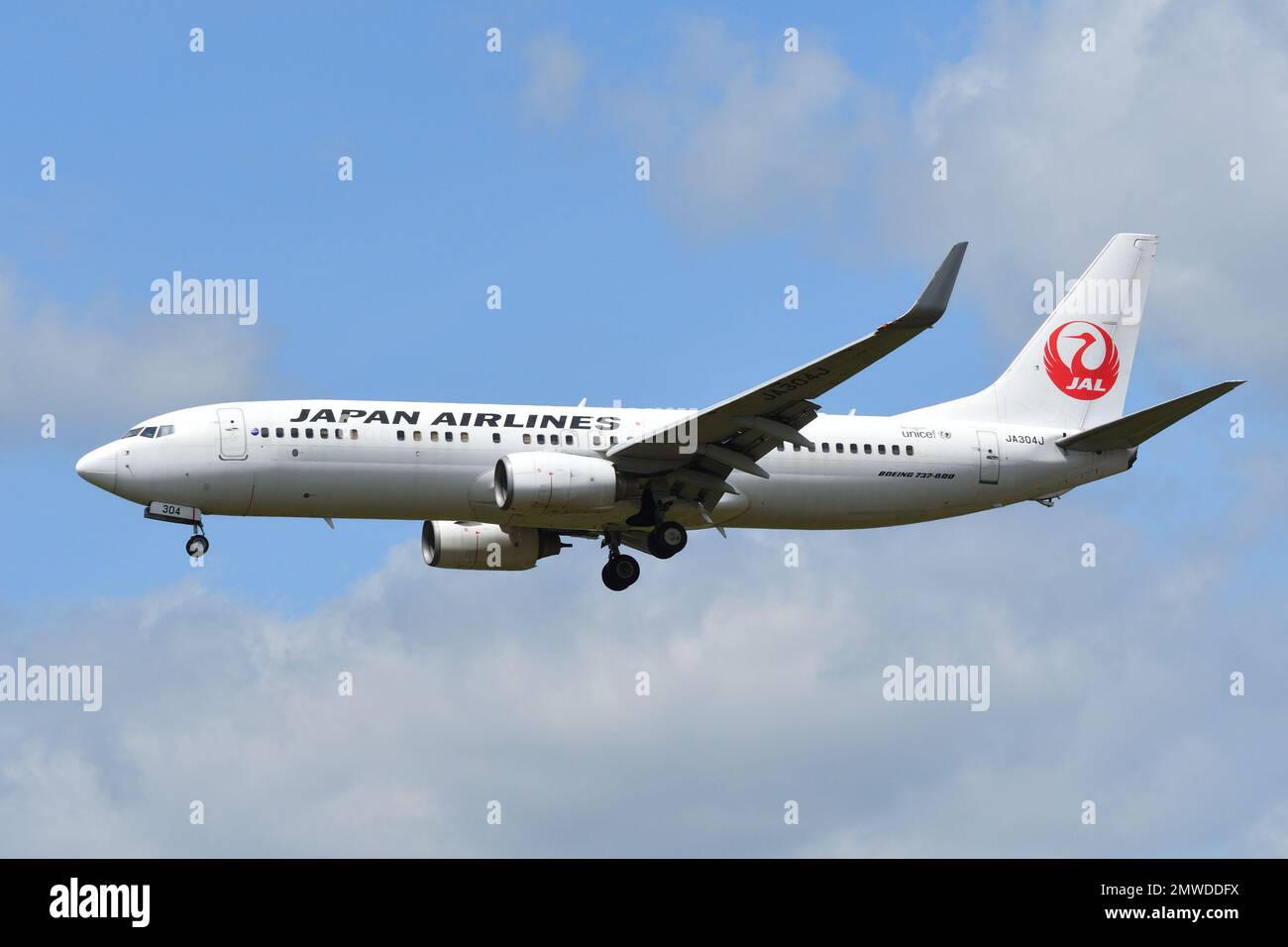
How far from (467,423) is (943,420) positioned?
550 inches

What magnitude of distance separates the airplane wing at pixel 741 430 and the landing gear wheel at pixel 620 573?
3311 mm

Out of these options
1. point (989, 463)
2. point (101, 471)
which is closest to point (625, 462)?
point (989, 463)

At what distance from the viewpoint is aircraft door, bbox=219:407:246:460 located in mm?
52000

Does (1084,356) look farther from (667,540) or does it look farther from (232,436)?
(232,436)

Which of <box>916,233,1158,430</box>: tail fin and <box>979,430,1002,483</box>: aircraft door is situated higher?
<box>916,233,1158,430</box>: tail fin

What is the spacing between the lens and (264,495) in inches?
2050

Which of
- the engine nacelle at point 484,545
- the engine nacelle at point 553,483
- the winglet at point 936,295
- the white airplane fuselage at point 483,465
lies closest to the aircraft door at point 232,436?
the white airplane fuselage at point 483,465

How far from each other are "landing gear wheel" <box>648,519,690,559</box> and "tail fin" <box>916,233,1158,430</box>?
932 cm

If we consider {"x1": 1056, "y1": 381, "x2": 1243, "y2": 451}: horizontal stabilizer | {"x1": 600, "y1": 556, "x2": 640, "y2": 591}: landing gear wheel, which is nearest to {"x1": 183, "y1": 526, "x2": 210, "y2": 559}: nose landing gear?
{"x1": 600, "y1": 556, "x2": 640, "y2": 591}: landing gear wheel

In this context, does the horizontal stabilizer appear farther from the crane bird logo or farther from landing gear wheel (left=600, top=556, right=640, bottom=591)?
landing gear wheel (left=600, top=556, right=640, bottom=591)

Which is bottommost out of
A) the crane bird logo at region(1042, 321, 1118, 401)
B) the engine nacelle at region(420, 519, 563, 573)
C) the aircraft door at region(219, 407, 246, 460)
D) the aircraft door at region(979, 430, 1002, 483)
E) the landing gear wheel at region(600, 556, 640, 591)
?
the landing gear wheel at region(600, 556, 640, 591)

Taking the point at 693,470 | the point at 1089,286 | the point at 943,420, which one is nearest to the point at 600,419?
the point at 693,470

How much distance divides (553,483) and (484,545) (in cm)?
685

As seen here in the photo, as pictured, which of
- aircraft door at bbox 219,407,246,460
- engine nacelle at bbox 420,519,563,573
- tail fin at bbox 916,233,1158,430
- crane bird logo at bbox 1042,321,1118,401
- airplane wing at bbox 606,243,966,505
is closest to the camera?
airplane wing at bbox 606,243,966,505
